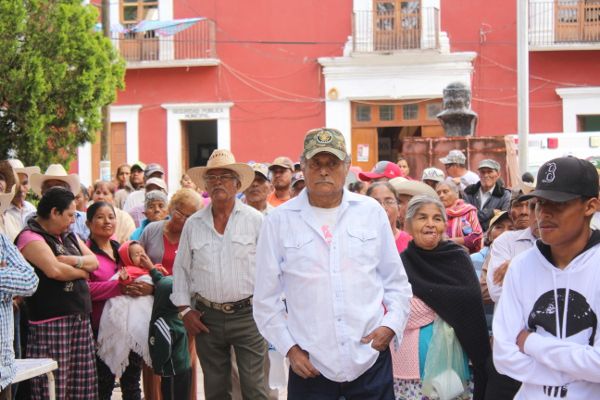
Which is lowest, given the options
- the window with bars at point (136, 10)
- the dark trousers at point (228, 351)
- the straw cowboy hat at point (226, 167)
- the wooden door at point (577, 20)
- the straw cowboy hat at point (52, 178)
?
the dark trousers at point (228, 351)

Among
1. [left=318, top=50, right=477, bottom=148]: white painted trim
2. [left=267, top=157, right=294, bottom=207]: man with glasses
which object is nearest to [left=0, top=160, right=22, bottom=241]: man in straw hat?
[left=267, top=157, right=294, bottom=207]: man with glasses

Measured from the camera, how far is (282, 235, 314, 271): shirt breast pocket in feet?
14.7

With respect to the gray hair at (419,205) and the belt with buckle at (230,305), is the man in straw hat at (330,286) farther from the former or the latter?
the belt with buckle at (230,305)

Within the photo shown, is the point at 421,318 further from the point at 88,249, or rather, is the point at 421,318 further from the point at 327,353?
the point at 88,249

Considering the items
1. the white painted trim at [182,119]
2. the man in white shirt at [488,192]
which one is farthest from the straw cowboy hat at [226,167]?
the white painted trim at [182,119]

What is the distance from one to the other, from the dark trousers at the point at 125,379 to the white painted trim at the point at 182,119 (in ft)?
58.0

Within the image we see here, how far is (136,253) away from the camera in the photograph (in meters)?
6.99

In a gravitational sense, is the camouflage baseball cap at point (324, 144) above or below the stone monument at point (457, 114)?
below

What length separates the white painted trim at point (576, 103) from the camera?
2316 cm

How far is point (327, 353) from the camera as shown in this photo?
4383mm

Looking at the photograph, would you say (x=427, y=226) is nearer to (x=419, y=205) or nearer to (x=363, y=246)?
(x=419, y=205)

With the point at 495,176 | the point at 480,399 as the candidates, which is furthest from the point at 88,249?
the point at 495,176

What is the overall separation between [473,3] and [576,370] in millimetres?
21253

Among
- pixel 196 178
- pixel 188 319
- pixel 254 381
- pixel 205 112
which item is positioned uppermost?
pixel 205 112
